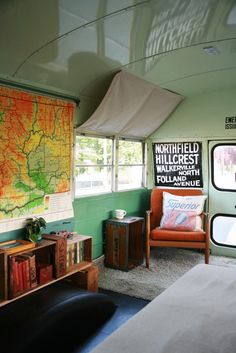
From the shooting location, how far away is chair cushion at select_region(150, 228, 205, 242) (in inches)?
173

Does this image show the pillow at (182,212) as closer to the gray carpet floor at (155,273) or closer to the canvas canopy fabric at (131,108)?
the gray carpet floor at (155,273)

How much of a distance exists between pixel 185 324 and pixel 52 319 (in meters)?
1.37

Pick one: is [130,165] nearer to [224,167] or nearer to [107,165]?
[107,165]

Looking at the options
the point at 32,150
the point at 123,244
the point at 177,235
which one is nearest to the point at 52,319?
the point at 32,150

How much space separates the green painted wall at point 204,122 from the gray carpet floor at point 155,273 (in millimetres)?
468

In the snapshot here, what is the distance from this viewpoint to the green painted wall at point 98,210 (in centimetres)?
420

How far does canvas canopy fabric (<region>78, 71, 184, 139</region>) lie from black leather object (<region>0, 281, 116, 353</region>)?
1963 millimetres

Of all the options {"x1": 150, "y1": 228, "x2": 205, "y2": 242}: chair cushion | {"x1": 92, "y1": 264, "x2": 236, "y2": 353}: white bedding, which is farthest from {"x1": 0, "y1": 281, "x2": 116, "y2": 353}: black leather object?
{"x1": 150, "y1": 228, "x2": 205, "y2": 242}: chair cushion

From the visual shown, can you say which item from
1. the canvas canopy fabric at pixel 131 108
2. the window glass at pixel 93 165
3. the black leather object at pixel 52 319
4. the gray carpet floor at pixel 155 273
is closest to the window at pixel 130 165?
the canvas canopy fabric at pixel 131 108

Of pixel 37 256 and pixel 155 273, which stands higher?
pixel 37 256

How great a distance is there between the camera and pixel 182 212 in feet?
15.6

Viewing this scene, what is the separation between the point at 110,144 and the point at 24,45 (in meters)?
2.32

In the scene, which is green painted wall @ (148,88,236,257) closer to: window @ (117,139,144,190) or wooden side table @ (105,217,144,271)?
window @ (117,139,144,190)

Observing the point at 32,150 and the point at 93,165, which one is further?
the point at 93,165
